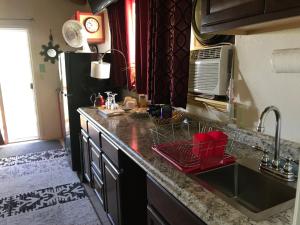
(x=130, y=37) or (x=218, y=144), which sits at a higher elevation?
(x=130, y=37)

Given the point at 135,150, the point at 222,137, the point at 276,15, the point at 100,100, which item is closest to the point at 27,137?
the point at 100,100

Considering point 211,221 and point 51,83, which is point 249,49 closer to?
point 211,221

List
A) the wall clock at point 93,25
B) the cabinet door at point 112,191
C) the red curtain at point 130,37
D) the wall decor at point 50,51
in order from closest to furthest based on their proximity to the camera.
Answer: the cabinet door at point 112,191 → the red curtain at point 130,37 → the wall clock at point 93,25 → the wall decor at point 50,51

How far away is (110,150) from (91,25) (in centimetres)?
226

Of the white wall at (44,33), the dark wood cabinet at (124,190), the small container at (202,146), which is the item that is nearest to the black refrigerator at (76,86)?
the dark wood cabinet at (124,190)

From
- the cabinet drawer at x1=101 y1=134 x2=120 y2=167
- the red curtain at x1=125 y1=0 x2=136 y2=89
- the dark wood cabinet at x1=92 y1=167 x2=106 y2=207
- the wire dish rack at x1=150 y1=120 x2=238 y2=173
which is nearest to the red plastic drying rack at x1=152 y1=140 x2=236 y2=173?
the wire dish rack at x1=150 y1=120 x2=238 y2=173

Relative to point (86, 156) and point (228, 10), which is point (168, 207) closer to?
point (228, 10)

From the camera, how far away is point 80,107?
9.45ft

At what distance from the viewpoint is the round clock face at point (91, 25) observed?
3.39m

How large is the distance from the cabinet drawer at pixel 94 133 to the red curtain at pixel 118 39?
2.58ft

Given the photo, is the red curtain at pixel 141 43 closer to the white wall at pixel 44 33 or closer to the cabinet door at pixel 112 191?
the cabinet door at pixel 112 191

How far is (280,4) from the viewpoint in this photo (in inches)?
33.4

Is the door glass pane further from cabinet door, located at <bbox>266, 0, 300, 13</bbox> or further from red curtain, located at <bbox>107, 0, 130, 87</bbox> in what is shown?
cabinet door, located at <bbox>266, 0, 300, 13</bbox>

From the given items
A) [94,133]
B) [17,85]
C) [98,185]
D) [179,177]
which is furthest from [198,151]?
[17,85]
